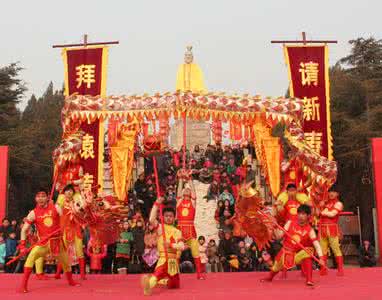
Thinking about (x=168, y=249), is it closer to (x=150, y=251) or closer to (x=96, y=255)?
Result: (x=96, y=255)

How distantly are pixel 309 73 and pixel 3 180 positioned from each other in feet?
27.4

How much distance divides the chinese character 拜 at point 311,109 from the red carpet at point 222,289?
5.33 m

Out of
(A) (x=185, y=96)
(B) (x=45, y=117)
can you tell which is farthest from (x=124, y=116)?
(B) (x=45, y=117)

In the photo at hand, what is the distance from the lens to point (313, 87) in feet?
42.3

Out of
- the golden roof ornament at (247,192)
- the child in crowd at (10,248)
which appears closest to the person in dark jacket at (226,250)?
the golden roof ornament at (247,192)

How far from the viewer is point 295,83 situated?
12.9 metres

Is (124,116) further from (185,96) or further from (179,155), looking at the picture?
(179,155)

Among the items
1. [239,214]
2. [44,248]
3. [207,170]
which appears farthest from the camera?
[207,170]

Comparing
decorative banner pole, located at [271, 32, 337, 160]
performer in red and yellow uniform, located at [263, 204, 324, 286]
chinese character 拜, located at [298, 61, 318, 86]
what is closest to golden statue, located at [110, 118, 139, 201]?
decorative banner pole, located at [271, 32, 337, 160]

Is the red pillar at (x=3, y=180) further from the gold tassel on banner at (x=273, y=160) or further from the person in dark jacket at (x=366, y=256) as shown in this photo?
the person in dark jacket at (x=366, y=256)

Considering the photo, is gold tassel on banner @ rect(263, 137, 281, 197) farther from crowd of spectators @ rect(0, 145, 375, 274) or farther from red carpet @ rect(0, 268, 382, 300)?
red carpet @ rect(0, 268, 382, 300)

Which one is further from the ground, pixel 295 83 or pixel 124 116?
pixel 295 83

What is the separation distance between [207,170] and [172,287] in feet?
31.0

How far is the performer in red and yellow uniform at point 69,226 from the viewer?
7441 millimetres
